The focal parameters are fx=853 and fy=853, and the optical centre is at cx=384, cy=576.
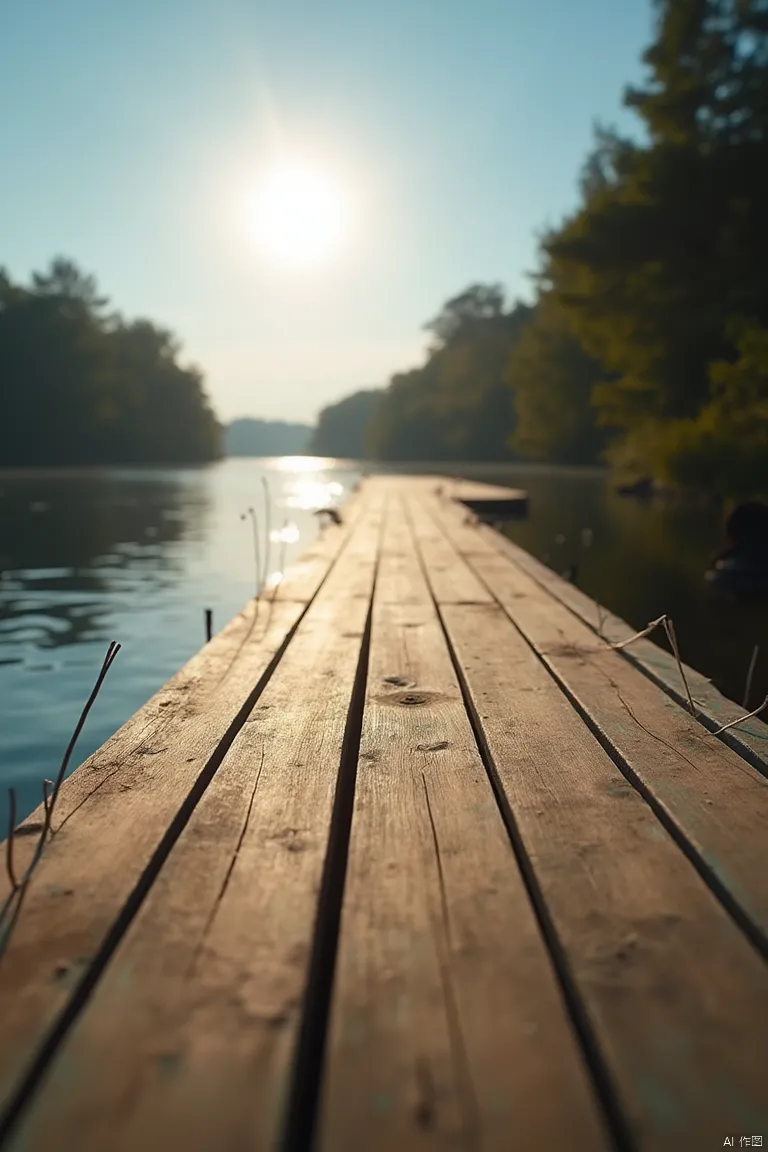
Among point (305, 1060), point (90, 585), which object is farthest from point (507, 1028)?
point (90, 585)

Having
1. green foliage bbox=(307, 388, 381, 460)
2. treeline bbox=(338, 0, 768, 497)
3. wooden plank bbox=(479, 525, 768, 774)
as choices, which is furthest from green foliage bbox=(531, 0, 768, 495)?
green foliage bbox=(307, 388, 381, 460)

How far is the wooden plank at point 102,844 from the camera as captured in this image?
1.25m

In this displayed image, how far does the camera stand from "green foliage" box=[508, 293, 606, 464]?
45438mm

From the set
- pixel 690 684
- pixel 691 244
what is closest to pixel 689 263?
pixel 691 244

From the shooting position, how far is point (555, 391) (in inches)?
1809

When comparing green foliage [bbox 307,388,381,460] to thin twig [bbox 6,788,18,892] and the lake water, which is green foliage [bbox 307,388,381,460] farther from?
Result: thin twig [bbox 6,788,18,892]

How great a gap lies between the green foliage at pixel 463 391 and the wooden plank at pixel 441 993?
62.8m

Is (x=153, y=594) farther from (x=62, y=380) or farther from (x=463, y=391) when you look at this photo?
(x=463, y=391)

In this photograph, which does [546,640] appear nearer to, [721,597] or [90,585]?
[721,597]

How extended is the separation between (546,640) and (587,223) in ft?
65.8

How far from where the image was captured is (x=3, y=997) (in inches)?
49.4

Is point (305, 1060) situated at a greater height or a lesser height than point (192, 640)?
greater

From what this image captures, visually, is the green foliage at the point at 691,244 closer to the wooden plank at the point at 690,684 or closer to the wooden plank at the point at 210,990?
the wooden plank at the point at 690,684

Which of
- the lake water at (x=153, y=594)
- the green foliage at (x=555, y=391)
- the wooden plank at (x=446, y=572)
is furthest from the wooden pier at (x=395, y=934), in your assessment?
the green foliage at (x=555, y=391)
